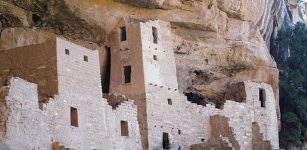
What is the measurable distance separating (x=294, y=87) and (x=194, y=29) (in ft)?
21.8

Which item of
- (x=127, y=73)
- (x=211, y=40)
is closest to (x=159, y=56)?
(x=127, y=73)

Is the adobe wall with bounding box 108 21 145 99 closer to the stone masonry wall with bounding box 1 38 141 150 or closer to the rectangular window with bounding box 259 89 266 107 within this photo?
the stone masonry wall with bounding box 1 38 141 150

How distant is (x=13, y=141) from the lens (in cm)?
2231

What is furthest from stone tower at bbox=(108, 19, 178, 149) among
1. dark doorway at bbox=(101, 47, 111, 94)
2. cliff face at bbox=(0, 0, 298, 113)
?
cliff face at bbox=(0, 0, 298, 113)

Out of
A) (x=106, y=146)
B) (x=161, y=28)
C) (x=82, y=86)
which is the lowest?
(x=106, y=146)

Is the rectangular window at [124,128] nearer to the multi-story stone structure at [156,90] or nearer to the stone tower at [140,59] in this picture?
the multi-story stone structure at [156,90]

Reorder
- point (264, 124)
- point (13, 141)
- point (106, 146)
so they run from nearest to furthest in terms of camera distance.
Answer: point (13, 141), point (106, 146), point (264, 124)

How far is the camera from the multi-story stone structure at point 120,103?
23500mm

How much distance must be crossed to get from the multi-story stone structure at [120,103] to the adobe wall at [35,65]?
3 centimetres

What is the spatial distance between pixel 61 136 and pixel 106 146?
2.10 m

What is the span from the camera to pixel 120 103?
89.7 feet

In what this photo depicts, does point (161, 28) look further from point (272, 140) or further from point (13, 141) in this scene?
point (13, 141)

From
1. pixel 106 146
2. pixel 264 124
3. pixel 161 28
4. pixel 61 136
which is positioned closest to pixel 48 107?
pixel 61 136

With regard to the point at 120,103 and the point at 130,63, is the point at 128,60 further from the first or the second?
the point at 120,103
